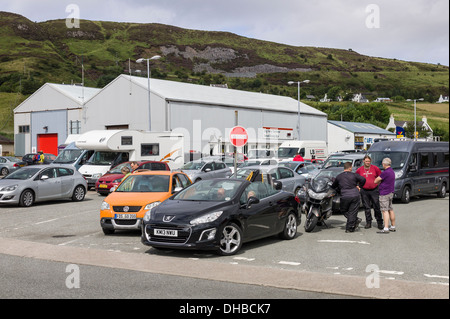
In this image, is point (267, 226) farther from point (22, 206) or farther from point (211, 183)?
point (22, 206)

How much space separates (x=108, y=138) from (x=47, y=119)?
3008 cm

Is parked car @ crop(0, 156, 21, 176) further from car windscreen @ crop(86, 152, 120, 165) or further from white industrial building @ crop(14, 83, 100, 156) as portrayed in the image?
car windscreen @ crop(86, 152, 120, 165)

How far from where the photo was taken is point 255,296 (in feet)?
21.7

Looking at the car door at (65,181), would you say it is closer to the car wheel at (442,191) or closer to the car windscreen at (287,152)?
the car wheel at (442,191)

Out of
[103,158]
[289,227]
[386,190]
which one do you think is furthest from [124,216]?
[103,158]

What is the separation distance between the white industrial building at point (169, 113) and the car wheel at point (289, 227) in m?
23.5

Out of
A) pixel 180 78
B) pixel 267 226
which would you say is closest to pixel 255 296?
pixel 267 226

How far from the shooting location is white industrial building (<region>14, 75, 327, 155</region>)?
4438 cm

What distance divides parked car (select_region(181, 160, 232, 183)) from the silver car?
19.7 ft

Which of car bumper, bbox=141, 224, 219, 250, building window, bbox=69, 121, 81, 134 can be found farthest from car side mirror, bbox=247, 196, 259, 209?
building window, bbox=69, 121, 81, 134

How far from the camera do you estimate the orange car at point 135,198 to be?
39.3 ft

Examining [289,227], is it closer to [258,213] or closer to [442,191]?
[258,213]

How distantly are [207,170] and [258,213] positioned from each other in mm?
15158

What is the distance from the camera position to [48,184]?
19453mm
